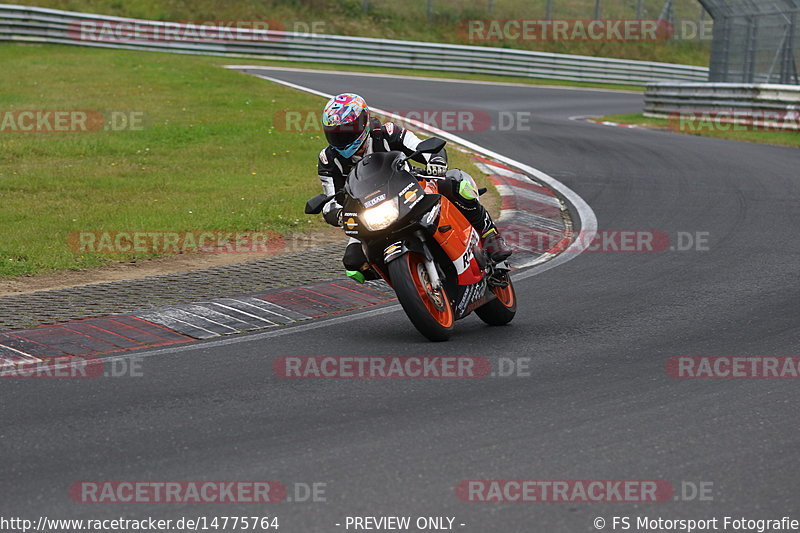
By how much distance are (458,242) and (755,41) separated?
18.5 metres

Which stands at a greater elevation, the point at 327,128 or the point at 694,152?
the point at 327,128

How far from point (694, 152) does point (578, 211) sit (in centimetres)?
535

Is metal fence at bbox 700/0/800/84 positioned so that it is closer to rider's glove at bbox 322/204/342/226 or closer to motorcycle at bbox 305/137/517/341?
motorcycle at bbox 305/137/517/341

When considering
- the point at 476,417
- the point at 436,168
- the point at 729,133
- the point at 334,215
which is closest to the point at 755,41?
the point at 729,133

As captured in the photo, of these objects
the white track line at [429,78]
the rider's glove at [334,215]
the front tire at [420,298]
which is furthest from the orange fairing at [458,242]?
the white track line at [429,78]

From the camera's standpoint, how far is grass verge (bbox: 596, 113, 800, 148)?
20.0 meters

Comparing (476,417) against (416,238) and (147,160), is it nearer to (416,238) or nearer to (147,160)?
(416,238)

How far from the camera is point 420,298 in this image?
710cm

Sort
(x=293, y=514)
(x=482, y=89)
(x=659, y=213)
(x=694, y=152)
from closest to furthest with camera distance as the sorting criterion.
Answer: (x=293, y=514), (x=659, y=213), (x=694, y=152), (x=482, y=89)

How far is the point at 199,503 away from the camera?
4637mm

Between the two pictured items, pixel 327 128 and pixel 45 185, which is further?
pixel 45 185

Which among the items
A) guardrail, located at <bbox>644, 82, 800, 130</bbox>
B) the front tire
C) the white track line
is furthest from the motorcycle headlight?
the white track line

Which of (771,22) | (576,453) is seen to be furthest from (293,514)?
(771,22)

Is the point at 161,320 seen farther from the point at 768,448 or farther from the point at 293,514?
the point at 768,448
